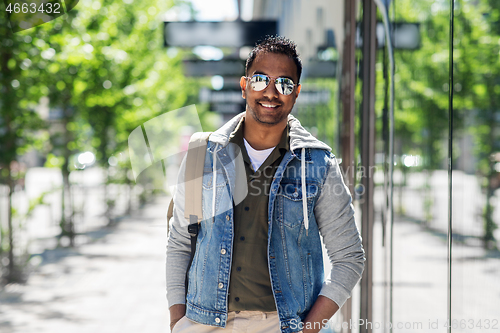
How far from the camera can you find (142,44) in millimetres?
12961

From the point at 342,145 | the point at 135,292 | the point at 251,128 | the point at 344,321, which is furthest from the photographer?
the point at 135,292

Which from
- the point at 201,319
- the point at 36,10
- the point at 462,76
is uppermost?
the point at 36,10

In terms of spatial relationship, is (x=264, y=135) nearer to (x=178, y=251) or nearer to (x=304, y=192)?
(x=304, y=192)

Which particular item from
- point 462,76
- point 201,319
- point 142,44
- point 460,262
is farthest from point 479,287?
point 142,44

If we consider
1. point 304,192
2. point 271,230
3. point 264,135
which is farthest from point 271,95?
point 271,230

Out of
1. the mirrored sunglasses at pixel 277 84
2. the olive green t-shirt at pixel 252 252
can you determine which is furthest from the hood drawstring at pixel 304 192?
the mirrored sunglasses at pixel 277 84

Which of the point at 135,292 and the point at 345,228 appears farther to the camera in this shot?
the point at 135,292

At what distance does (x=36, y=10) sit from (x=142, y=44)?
7492mm

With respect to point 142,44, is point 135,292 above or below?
below

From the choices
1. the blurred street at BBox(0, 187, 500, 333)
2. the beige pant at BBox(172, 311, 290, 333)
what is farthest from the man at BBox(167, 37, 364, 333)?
the blurred street at BBox(0, 187, 500, 333)

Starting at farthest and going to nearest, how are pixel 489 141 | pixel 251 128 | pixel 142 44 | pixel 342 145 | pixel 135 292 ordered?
pixel 142 44, pixel 135 292, pixel 342 145, pixel 251 128, pixel 489 141

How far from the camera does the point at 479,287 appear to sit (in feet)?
6.37

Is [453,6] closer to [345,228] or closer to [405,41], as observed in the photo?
[405,41]

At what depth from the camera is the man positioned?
200cm
